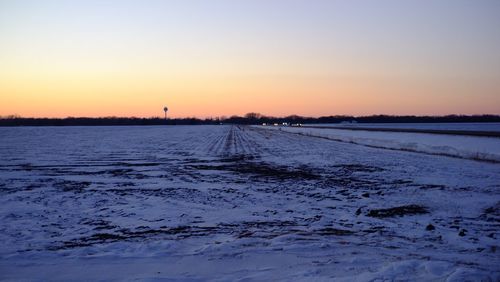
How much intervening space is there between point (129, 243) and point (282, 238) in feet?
7.21

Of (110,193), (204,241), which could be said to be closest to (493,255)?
(204,241)

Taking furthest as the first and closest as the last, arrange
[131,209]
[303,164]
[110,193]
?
1. [303,164]
2. [110,193]
3. [131,209]

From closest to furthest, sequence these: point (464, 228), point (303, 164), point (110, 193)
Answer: point (464, 228), point (110, 193), point (303, 164)

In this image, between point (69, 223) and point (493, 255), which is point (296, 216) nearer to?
point (493, 255)

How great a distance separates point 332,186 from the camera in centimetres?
1068

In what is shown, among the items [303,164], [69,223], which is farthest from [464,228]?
[303,164]

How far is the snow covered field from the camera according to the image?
4.56 m

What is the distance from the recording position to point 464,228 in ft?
20.4

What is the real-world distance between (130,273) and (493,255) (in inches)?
174

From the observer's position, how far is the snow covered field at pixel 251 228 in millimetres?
4559

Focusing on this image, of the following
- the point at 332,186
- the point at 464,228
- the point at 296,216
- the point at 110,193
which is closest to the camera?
the point at 464,228

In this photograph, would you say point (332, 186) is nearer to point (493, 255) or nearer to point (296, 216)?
point (296, 216)

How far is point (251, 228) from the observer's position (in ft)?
20.9

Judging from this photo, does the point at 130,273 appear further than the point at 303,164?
No
